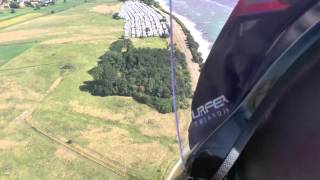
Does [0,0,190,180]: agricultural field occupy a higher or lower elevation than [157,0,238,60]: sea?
lower

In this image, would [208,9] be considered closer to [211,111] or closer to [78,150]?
[211,111]

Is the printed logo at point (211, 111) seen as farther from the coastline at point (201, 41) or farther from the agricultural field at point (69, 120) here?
the agricultural field at point (69, 120)

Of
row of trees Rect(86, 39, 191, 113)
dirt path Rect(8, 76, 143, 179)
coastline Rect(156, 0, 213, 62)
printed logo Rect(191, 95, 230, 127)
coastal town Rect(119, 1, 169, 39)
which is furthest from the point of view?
coastal town Rect(119, 1, 169, 39)

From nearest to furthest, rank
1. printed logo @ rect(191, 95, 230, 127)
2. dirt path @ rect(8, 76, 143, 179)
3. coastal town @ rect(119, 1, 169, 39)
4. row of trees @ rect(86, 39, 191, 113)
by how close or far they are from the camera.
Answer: printed logo @ rect(191, 95, 230, 127), dirt path @ rect(8, 76, 143, 179), row of trees @ rect(86, 39, 191, 113), coastal town @ rect(119, 1, 169, 39)

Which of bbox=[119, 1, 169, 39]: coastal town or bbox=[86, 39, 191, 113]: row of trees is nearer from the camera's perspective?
bbox=[86, 39, 191, 113]: row of trees

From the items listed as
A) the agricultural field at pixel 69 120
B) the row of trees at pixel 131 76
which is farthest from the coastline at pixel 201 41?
the row of trees at pixel 131 76

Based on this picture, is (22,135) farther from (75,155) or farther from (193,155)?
(193,155)

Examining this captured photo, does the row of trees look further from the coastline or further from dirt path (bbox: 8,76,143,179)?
the coastline

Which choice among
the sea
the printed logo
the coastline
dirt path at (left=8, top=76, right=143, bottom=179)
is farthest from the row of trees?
the printed logo

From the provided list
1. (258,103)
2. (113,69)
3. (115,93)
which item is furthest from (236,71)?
(113,69)

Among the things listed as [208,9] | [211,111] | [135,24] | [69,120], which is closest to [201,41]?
[208,9]
